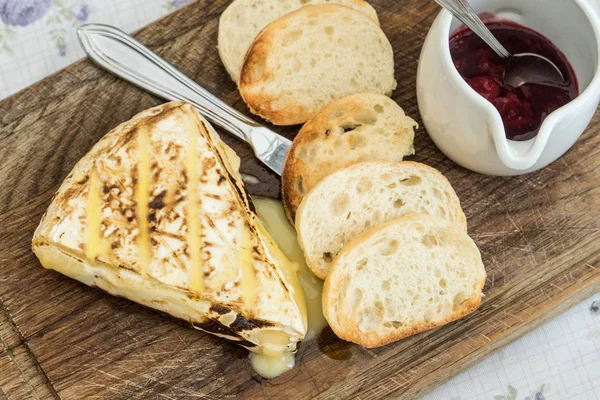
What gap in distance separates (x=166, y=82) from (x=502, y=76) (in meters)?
1.26

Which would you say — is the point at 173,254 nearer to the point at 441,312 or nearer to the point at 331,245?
the point at 331,245

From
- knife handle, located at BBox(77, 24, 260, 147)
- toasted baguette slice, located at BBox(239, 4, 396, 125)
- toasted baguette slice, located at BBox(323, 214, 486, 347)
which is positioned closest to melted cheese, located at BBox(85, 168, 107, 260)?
knife handle, located at BBox(77, 24, 260, 147)

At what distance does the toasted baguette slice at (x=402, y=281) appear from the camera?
8.77 ft

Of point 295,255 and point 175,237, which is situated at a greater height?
point 175,237

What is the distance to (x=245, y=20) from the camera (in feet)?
10.2

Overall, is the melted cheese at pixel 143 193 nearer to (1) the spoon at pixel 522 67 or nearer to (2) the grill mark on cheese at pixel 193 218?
(2) the grill mark on cheese at pixel 193 218

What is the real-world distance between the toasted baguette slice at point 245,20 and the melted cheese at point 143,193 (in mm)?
521

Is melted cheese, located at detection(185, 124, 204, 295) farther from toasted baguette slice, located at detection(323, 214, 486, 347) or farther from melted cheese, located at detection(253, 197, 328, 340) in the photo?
toasted baguette slice, located at detection(323, 214, 486, 347)

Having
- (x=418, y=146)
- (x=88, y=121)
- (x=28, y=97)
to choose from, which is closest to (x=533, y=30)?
(x=418, y=146)

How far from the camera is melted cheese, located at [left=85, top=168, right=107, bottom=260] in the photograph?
264cm

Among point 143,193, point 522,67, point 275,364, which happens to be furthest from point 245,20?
point 275,364

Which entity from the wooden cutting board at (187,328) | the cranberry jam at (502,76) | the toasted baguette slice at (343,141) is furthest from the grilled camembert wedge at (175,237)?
the cranberry jam at (502,76)

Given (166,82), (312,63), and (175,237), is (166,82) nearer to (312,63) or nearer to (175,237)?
(312,63)

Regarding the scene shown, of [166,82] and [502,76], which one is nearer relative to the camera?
[502,76]
